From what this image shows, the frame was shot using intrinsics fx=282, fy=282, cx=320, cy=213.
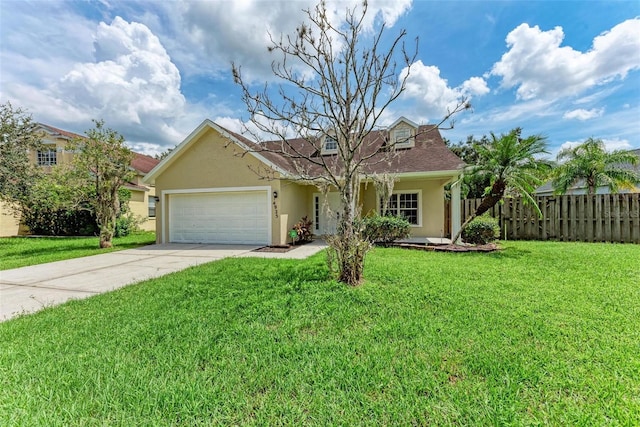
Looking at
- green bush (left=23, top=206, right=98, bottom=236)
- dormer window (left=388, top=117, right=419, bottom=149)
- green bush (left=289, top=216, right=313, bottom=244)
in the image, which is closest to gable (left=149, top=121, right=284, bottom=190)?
green bush (left=289, top=216, right=313, bottom=244)

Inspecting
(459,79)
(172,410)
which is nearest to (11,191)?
(172,410)

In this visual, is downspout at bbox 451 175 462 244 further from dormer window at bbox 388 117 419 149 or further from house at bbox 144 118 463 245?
dormer window at bbox 388 117 419 149

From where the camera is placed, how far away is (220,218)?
12789 millimetres

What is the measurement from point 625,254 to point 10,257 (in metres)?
19.8

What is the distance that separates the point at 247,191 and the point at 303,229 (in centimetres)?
298

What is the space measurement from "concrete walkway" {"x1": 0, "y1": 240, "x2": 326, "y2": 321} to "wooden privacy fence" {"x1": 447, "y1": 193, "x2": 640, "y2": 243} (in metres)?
9.81

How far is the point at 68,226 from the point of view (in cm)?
1738

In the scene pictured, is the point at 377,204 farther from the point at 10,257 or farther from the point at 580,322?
the point at 10,257

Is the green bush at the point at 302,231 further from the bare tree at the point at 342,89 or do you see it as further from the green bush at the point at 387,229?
the bare tree at the point at 342,89

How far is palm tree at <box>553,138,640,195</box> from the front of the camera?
48.5 feet

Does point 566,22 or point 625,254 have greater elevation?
point 566,22

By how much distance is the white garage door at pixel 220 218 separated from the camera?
1222cm

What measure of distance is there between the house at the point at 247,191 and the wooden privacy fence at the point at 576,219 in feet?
10.2

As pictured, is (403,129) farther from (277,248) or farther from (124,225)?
(124,225)
